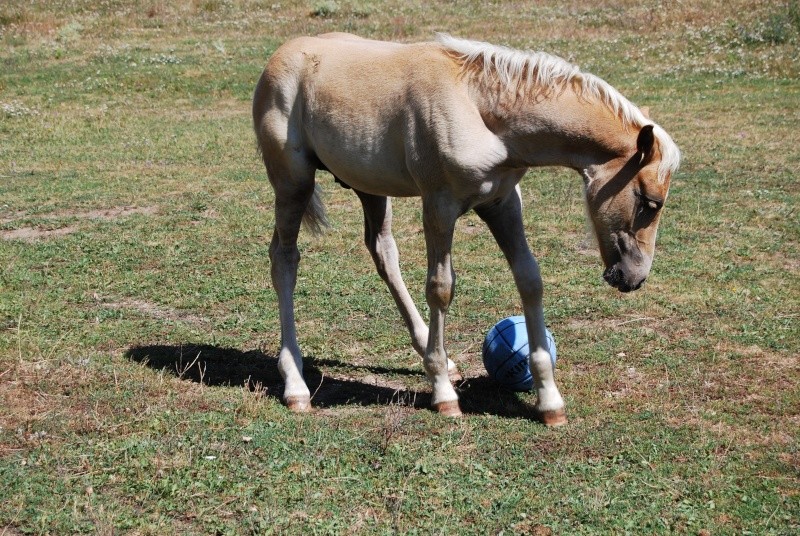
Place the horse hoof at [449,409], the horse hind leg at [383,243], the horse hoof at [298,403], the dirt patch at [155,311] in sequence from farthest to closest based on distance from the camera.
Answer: the dirt patch at [155,311], the horse hind leg at [383,243], the horse hoof at [298,403], the horse hoof at [449,409]

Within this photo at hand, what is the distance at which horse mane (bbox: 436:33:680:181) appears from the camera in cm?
505

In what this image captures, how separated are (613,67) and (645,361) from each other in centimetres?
1602

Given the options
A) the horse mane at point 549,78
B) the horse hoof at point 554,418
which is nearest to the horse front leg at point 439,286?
the horse hoof at point 554,418

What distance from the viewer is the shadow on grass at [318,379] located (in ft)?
20.4

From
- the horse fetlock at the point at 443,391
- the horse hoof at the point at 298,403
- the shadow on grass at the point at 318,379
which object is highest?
the horse fetlock at the point at 443,391

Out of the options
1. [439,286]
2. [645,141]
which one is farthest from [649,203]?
[439,286]

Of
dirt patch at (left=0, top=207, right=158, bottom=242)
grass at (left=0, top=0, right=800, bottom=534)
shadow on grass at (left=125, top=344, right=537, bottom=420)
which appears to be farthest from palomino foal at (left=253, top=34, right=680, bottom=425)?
dirt patch at (left=0, top=207, right=158, bottom=242)

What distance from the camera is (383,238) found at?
6.89 metres

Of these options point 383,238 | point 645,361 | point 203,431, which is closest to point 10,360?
point 203,431

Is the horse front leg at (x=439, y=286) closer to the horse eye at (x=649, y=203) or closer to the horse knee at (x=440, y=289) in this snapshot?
Answer: the horse knee at (x=440, y=289)

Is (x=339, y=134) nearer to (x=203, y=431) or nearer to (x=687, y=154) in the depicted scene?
(x=203, y=431)

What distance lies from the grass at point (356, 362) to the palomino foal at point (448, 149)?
0.57 m

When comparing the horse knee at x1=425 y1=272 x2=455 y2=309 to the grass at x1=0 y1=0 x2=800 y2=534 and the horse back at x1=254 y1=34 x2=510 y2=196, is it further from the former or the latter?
the grass at x1=0 y1=0 x2=800 y2=534

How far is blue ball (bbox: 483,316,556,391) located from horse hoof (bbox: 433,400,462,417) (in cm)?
52
